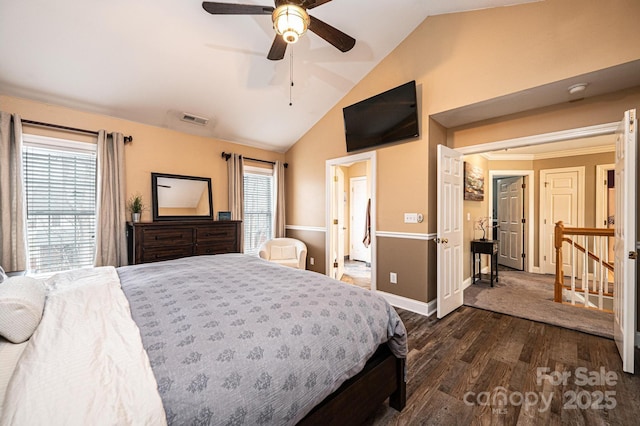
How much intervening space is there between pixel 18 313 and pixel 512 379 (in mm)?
2883

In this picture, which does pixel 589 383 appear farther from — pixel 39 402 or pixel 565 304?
pixel 39 402

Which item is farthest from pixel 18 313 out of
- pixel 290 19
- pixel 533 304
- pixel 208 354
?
pixel 533 304

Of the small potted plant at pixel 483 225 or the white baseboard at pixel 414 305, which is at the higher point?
the small potted plant at pixel 483 225

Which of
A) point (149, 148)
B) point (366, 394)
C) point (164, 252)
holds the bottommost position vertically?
point (366, 394)

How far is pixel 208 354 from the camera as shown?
90cm

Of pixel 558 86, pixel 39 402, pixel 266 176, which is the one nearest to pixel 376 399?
pixel 39 402

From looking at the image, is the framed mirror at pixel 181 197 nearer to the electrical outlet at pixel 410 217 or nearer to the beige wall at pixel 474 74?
the beige wall at pixel 474 74

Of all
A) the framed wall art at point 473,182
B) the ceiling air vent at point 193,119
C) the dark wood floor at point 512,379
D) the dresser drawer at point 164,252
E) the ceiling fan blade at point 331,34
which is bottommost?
the dark wood floor at point 512,379

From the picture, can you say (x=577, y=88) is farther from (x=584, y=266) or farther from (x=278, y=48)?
(x=278, y=48)

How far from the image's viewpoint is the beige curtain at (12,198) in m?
2.49

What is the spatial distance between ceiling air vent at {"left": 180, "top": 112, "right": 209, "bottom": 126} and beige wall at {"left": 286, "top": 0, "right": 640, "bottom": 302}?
6.50 feet

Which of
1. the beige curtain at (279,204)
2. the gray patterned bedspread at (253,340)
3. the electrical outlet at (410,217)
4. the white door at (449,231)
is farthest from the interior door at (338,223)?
the gray patterned bedspread at (253,340)

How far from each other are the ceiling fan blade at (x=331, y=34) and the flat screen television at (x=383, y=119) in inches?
46.6

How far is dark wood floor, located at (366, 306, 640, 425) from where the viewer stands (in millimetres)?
1544
